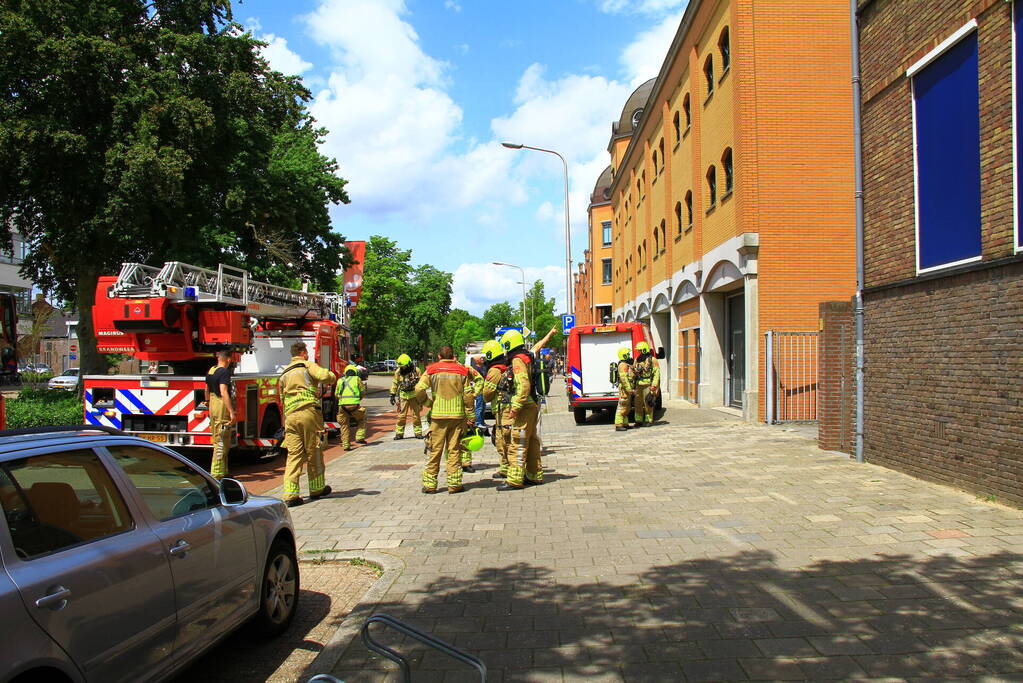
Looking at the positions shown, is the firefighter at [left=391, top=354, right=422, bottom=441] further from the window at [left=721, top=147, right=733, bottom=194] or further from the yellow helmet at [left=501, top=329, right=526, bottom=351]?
the window at [left=721, top=147, right=733, bottom=194]

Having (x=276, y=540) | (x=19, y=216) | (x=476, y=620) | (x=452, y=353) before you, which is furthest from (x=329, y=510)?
(x=19, y=216)

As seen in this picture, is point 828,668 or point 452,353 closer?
point 828,668

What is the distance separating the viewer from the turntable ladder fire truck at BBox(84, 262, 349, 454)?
10203mm

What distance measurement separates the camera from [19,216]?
750 inches

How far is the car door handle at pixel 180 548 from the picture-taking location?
3.31m

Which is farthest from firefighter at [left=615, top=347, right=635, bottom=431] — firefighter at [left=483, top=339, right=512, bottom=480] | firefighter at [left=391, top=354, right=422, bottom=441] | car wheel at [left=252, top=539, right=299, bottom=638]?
car wheel at [left=252, top=539, right=299, bottom=638]

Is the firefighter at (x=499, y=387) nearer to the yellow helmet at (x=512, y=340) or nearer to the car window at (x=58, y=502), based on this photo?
the yellow helmet at (x=512, y=340)

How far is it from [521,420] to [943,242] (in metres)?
5.10

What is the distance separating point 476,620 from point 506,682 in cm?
84

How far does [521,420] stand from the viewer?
8.41 metres

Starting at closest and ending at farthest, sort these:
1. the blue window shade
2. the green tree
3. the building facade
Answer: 1. the blue window shade
2. the building facade
3. the green tree

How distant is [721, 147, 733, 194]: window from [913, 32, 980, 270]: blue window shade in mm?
9250

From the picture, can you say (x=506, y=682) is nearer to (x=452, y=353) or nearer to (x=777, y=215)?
(x=452, y=353)

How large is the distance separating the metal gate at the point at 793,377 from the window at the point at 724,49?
22.6ft
